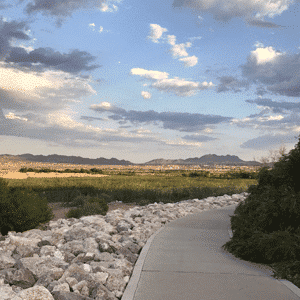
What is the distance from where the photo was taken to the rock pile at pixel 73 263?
15.9 feet

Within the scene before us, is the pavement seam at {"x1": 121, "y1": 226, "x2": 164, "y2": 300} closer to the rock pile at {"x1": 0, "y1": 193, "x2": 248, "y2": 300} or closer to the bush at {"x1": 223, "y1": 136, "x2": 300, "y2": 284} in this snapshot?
the rock pile at {"x1": 0, "y1": 193, "x2": 248, "y2": 300}

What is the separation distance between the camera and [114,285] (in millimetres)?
5184

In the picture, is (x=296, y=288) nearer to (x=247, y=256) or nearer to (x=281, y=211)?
(x=247, y=256)

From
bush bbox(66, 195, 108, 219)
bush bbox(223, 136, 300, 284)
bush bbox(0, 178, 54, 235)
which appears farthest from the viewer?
bush bbox(66, 195, 108, 219)

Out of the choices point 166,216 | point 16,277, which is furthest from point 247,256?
point 166,216

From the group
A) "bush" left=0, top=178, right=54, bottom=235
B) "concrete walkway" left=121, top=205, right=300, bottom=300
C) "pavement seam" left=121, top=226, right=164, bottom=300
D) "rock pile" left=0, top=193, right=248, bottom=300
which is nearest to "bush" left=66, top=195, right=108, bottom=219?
"bush" left=0, top=178, right=54, bottom=235

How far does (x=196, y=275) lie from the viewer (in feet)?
18.3

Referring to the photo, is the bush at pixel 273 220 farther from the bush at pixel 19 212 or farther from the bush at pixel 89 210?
the bush at pixel 89 210

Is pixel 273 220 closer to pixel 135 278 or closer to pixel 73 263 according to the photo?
pixel 135 278

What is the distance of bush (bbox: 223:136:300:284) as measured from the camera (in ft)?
21.1

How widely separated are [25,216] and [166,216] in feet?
15.4

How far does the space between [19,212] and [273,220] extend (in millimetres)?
7562

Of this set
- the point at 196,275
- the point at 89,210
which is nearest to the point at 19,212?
the point at 89,210

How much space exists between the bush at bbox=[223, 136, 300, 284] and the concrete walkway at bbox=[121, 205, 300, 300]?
269 mm
